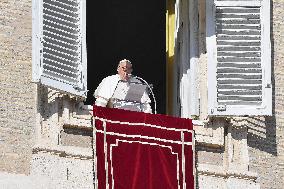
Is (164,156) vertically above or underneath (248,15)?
underneath

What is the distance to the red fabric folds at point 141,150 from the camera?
24.8 m

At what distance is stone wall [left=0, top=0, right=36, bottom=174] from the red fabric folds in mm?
821

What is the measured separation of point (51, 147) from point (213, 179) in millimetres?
2029

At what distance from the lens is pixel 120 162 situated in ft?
81.6

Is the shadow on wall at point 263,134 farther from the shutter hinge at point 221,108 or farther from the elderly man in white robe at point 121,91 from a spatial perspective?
the elderly man in white robe at point 121,91

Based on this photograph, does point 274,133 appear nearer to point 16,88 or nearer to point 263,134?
point 263,134

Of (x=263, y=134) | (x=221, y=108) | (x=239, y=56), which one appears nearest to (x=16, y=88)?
(x=221, y=108)

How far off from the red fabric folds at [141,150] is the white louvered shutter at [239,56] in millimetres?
678

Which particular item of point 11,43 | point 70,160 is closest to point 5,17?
point 11,43

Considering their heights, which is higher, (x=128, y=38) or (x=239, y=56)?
(x=128, y=38)

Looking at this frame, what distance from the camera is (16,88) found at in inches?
985

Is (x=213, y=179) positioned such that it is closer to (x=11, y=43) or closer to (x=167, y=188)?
(x=167, y=188)

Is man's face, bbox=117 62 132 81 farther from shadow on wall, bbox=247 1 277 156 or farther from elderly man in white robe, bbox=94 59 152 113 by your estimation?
shadow on wall, bbox=247 1 277 156

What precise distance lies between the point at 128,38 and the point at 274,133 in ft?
14.2
